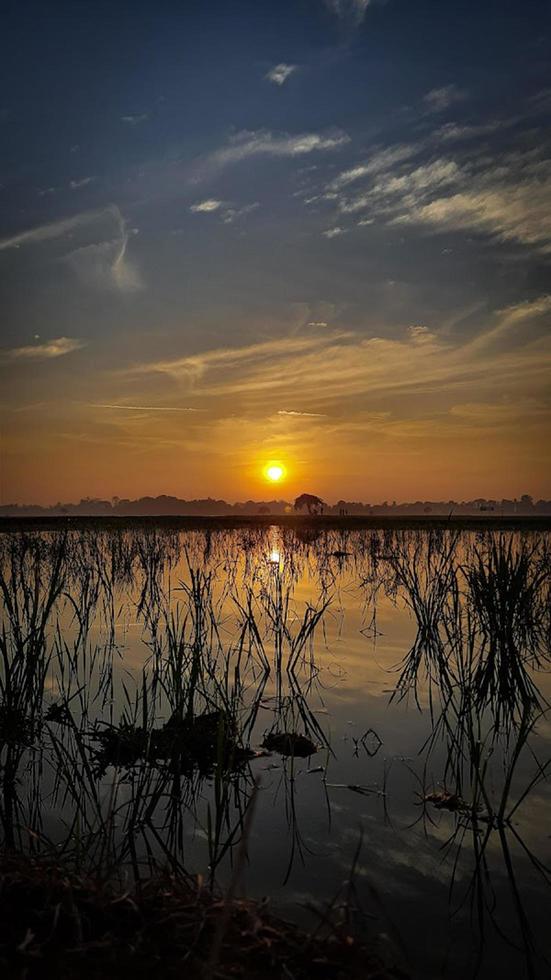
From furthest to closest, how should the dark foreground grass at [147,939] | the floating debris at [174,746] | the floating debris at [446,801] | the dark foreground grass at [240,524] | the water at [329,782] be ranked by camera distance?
the dark foreground grass at [240,524]
the floating debris at [174,746]
the floating debris at [446,801]
the water at [329,782]
the dark foreground grass at [147,939]

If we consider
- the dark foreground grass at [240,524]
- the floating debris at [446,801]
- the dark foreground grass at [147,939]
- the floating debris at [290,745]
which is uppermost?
the dark foreground grass at [240,524]

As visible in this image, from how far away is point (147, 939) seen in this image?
234 centimetres

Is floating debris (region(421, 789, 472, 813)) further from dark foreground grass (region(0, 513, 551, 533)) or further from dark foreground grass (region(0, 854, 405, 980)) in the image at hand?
dark foreground grass (region(0, 513, 551, 533))

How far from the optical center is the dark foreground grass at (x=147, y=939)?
221 centimetres

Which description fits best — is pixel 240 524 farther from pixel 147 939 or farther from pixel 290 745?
pixel 147 939

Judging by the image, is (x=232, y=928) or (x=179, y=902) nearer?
(x=232, y=928)

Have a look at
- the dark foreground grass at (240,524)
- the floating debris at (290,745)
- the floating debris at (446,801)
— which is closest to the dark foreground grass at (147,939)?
the floating debris at (446,801)

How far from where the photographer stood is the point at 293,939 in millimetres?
2408

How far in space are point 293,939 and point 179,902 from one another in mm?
465

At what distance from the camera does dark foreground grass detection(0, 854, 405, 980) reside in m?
2.21

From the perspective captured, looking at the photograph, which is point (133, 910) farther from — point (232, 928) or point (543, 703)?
point (543, 703)

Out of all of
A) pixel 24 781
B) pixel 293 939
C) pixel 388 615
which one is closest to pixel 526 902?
pixel 293 939

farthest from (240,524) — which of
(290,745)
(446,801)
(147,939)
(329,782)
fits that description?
(147,939)

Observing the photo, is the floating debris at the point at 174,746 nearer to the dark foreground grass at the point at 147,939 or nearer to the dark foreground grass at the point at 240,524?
the dark foreground grass at the point at 147,939
